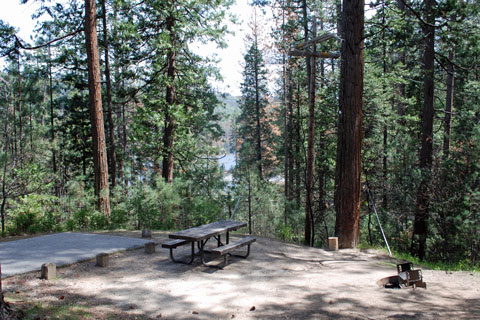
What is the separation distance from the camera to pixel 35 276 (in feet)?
16.4

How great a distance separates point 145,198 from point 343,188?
5911 millimetres

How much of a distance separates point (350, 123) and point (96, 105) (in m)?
7.30

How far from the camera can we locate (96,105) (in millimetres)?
10172

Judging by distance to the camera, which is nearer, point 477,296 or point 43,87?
point 477,296

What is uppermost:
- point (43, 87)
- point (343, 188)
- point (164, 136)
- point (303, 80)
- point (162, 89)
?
point (43, 87)

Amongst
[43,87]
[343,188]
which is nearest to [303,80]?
[343,188]

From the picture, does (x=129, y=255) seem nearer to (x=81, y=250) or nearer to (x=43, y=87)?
(x=81, y=250)

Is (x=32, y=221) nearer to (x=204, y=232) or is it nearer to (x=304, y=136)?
(x=204, y=232)

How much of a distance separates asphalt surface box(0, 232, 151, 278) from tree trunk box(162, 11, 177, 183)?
580 centimetres

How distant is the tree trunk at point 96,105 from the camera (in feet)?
32.6

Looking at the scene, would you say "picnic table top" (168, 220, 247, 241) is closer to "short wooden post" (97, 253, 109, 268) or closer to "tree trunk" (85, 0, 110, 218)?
"short wooden post" (97, 253, 109, 268)

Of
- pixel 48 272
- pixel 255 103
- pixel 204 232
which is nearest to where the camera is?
pixel 48 272

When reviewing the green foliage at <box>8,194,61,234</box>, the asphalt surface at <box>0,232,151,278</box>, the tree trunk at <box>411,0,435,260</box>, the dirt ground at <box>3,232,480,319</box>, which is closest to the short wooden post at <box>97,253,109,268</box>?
the dirt ground at <box>3,232,480,319</box>

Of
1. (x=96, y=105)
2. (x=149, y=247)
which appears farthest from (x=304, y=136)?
(x=149, y=247)
